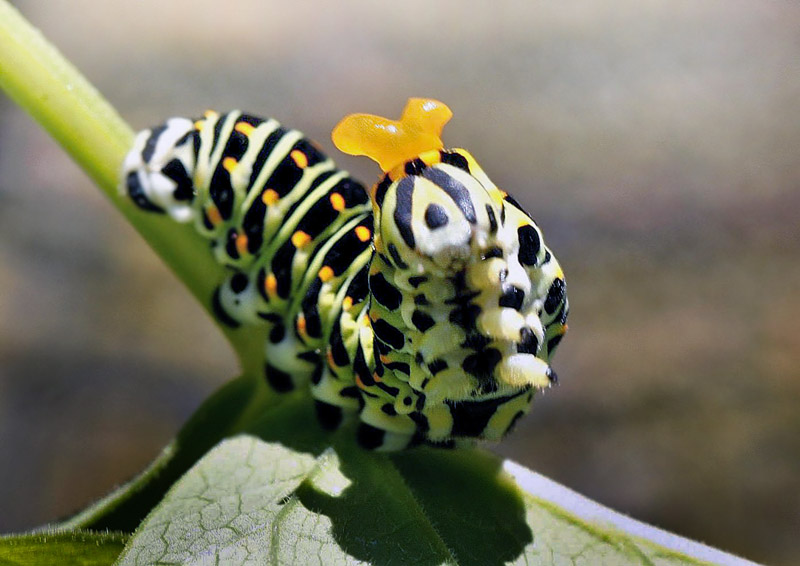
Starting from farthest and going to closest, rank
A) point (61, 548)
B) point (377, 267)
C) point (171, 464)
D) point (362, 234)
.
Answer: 1. point (171, 464)
2. point (362, 234)
3. point (61, 548)
4. point (377, 267)

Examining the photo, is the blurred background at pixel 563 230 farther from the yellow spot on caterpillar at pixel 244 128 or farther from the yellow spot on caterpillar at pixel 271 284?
the yellow spot on caterpillar at pixel 244 128

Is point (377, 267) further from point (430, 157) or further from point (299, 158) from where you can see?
point (299, 158)

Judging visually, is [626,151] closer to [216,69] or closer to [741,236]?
[741,236]

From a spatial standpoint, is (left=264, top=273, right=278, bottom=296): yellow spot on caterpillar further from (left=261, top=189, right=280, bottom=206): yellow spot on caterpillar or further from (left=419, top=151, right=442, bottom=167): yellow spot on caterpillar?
(left=419, top=151, right=442, bottom=167): yellow spot on caterpillar

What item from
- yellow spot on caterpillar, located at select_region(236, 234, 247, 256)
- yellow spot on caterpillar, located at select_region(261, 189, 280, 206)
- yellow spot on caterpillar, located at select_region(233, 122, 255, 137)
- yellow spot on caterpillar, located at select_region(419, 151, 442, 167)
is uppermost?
yellow spot on caterpillar, located at select_region(419, 151, 442, 167)

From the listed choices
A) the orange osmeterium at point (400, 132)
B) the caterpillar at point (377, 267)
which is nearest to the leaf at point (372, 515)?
the caterpillar at point (377, 267)

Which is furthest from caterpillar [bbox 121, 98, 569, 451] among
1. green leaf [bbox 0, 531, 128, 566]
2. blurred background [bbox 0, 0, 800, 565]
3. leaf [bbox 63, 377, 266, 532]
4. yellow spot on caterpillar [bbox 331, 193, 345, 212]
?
blurred background [bbox 0, 0, 800, 565]

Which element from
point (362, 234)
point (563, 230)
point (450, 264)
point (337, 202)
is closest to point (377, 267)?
point (450, 264)
